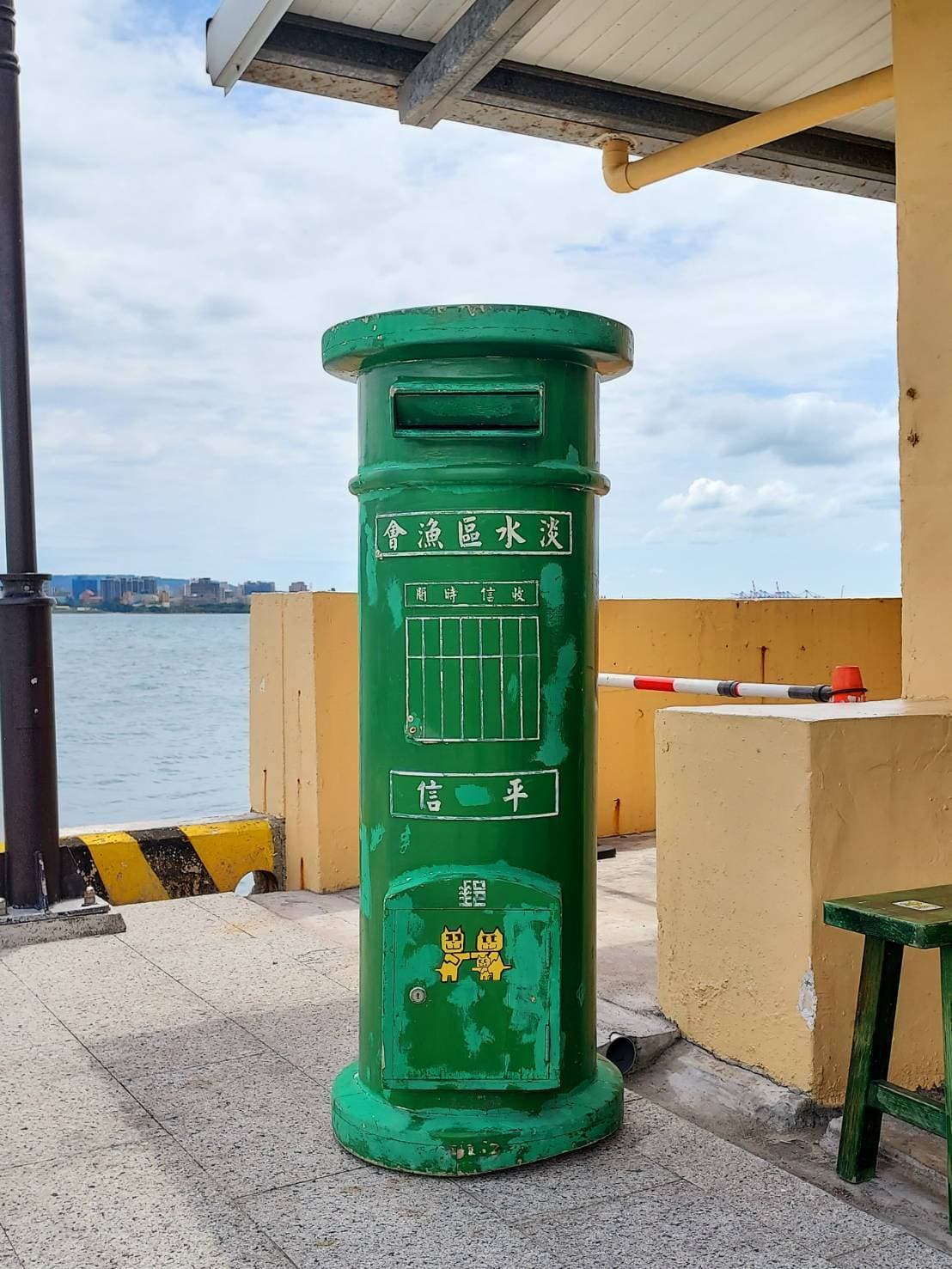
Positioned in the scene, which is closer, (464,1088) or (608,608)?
(464,1088)

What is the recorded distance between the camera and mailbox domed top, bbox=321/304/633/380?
8.73ft

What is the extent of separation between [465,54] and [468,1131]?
11.9ft

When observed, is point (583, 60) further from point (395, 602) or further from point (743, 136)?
point (395, 602)

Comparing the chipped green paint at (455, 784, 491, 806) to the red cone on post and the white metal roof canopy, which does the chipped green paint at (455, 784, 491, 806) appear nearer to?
the red cone on post

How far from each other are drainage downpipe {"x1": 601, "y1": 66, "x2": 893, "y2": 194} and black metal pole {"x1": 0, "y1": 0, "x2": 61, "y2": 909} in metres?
2.60

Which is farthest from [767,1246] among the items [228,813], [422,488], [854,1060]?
[228,813]

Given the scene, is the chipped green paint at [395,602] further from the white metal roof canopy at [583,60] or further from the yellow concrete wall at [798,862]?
the white metal roof canopy at [583,60]

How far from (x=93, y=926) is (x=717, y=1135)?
2794 mm

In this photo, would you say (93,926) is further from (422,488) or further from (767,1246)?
(767,1246)

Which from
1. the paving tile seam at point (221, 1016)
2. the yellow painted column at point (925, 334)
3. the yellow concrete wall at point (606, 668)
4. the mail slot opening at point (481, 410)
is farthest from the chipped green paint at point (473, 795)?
the yellow concrete wall at point (606, 668)

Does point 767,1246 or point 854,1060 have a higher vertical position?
point 854,1060

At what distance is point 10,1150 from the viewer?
2.85 m

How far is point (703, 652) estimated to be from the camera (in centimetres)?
736

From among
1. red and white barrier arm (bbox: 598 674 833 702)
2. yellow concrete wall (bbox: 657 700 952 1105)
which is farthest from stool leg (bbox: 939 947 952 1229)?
red and white barrier arm (bbox: 598 674 833 702)
